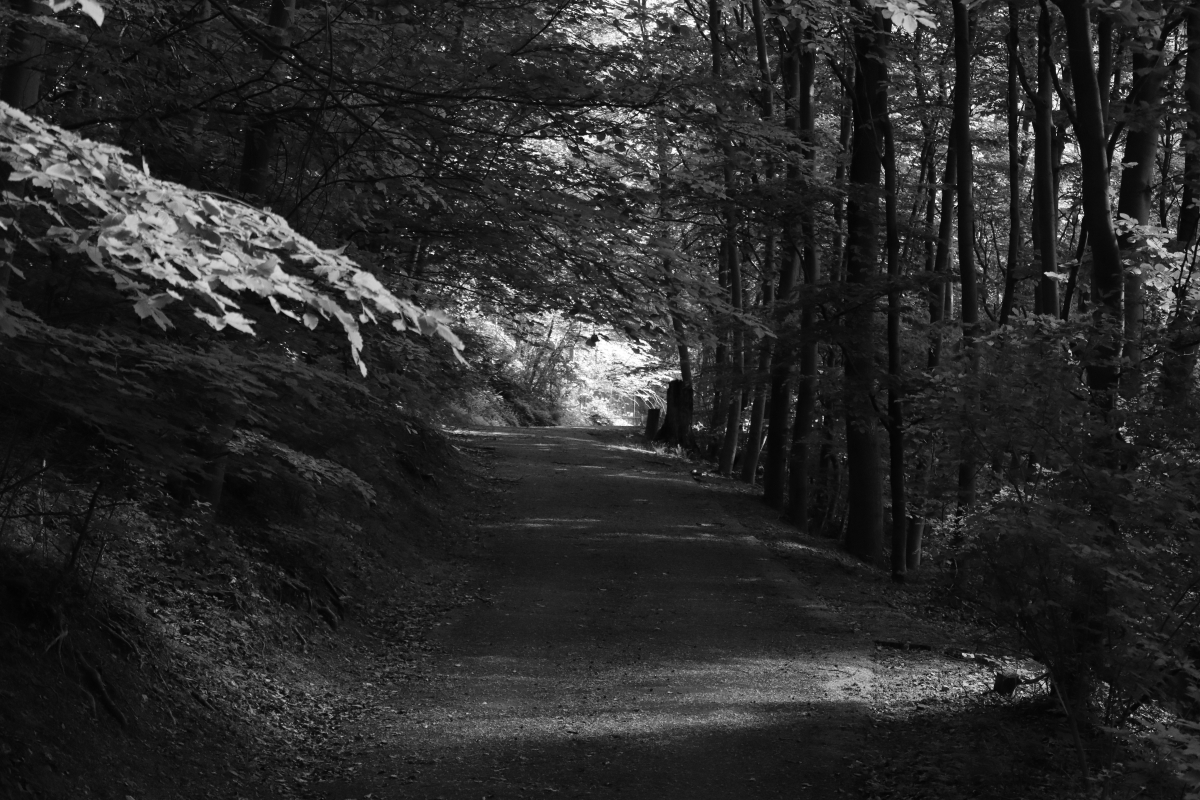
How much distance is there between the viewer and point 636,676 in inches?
351

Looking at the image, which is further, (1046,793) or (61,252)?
(1046,793)

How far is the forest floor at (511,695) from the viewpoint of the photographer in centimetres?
570

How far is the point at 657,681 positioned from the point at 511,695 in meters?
Result: 1.35

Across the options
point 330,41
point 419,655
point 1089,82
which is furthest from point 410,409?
point 1089,82

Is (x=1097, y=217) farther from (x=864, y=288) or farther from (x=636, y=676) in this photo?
(x=864, y=288)

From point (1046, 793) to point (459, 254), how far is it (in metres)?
6.97

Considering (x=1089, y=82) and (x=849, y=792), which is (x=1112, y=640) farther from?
(x=1089, y=82)

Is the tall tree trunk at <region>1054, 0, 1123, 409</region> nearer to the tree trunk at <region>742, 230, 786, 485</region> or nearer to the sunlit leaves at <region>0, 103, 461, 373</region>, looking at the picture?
the sunlit leaves at <region>0, 103, 461, 373</region>

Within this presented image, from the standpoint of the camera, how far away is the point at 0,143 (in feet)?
9.50

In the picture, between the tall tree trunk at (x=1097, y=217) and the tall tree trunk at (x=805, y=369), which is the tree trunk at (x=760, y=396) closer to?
the tall tree trunk at (x=805, y=369)

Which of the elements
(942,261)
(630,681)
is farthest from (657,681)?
(942,261)

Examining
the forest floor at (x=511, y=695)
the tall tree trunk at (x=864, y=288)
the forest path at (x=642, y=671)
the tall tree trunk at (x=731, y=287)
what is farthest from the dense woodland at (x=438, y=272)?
the tall tree trunk at (x=864, y=288)

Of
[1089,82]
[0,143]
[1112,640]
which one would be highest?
[1089,82]

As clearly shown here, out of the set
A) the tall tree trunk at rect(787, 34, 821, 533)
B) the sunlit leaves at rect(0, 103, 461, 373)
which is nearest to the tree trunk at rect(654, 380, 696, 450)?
the tall tree trunk at rect(787, 34, 821, 533)
